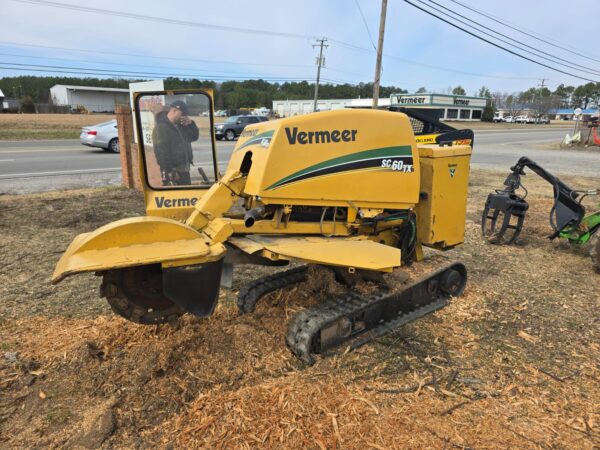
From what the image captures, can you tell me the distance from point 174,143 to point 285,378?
8.69 ft

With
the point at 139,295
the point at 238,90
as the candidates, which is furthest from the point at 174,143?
the point at 238,90

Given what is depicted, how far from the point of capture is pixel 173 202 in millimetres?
4133

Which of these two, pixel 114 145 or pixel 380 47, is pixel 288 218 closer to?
pixel 114 145

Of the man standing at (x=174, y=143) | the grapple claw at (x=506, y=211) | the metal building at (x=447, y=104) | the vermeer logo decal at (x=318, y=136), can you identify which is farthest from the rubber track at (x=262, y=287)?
the metal building at (x=447, y=104)

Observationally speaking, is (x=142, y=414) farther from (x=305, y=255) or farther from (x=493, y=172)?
(x=493, y=172)

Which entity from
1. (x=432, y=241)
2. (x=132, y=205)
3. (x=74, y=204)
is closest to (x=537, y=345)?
(x=432, y=241)

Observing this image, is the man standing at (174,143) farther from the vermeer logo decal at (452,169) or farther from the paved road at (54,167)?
the paved road at (54,167)

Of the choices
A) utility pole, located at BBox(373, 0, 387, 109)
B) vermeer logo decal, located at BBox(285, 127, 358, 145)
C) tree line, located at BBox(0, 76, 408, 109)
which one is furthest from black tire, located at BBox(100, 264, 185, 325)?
tree line, located at BBox(0, 76, 408, 109)

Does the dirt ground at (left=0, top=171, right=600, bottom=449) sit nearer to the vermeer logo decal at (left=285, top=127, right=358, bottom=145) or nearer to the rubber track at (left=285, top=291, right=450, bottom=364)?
the rubber track at (left=285, top=291, right=450, bottom=364)

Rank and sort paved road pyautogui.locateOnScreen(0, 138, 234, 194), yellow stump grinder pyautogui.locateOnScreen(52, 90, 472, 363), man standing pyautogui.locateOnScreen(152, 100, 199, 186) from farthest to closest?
1. paved road pyautogui.locateOnScreen(0, 138, 234, 194)
2. man standing pyautogui.locateOnScreen(152, 100, 199, 186)
3. yellow stump grinder pyautogui.locateOnScreen(52, 90, 472, 363)

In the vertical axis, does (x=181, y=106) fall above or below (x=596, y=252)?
above

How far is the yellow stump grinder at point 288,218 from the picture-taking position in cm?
305

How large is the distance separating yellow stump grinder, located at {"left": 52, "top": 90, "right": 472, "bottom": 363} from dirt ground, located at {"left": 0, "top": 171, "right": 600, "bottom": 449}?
0.32m

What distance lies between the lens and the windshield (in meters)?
4.11
